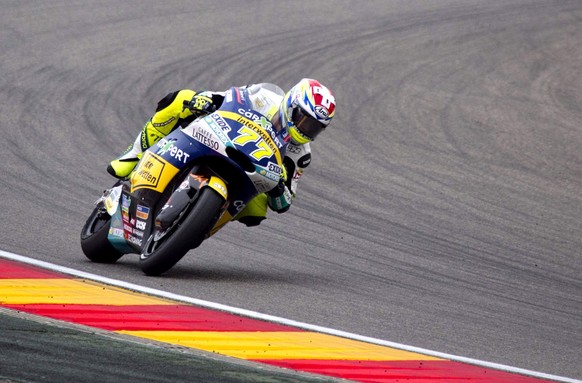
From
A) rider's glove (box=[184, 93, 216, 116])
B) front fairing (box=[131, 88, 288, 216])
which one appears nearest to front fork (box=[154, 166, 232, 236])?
front fairing (box=[131, 88, 288, 216])

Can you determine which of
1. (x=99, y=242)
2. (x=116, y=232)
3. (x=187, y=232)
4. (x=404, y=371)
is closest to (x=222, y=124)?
(x=187, y=232)

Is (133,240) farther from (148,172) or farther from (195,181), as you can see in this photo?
(195,181)

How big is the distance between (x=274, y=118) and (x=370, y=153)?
6.50 metres

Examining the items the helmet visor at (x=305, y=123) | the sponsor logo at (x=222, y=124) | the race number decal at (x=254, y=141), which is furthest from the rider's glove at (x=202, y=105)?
the helmet visor at (x=305, y=123)

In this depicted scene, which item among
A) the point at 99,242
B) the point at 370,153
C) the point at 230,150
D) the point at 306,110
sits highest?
the point at 306,110

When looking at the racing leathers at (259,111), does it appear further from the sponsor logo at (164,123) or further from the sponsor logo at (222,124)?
the sponsor logo at (222,124)

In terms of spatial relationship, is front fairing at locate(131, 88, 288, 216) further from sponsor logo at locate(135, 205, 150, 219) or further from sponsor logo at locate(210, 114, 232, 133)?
sponsor logo at locate(135, 205, 150, 219)

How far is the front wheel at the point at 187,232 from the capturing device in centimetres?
857

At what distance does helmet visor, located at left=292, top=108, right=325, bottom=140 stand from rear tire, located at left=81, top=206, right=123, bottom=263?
1.61m

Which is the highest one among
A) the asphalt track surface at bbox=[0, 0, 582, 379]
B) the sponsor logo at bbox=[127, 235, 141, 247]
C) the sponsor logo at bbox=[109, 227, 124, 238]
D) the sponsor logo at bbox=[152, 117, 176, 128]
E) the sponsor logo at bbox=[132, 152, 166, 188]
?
the sponsor logo at bbox=[152, 117, 176, 128]

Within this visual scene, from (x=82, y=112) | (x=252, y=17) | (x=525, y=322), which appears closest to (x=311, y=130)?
(x=525, y=322)

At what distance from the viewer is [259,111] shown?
9.13 meters

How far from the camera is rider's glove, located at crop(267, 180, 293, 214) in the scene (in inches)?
362

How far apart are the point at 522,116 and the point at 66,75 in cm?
641
